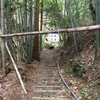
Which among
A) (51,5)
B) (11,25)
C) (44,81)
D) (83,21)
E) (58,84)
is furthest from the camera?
(51,5)

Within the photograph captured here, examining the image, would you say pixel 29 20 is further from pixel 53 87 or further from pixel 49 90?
pixel 49 90

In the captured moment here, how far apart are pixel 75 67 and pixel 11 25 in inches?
80.8

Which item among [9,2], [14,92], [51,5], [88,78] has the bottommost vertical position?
[14,92]

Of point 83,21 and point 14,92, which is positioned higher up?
point 83,21

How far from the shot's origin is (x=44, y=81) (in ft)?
15.1

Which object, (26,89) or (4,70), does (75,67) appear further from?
(4,70)

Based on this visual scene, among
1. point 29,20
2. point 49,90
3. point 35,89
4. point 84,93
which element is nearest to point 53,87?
point 49,90

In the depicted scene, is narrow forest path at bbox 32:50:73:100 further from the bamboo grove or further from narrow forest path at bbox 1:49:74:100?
the bamboo grove

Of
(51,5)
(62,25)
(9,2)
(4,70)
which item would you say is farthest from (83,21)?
(4,70)

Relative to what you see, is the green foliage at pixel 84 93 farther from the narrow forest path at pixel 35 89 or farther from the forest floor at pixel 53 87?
the narrow forest path at pixel 35 89

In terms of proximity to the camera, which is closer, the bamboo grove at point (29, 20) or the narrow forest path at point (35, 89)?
the narrow forest path at point (35, 89)

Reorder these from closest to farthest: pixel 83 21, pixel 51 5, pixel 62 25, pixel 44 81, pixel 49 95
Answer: pixel 49 95 → pixel 44 81 → pixel 83 21 → pixel 62 25 → pixel 51 5

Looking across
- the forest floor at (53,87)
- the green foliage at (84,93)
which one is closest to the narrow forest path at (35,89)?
the forest floor at (53,87)

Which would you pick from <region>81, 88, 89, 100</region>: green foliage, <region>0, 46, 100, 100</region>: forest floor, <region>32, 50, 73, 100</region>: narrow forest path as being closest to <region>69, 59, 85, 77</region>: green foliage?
<region>0, 46, 100, 100</region>: forest floor
